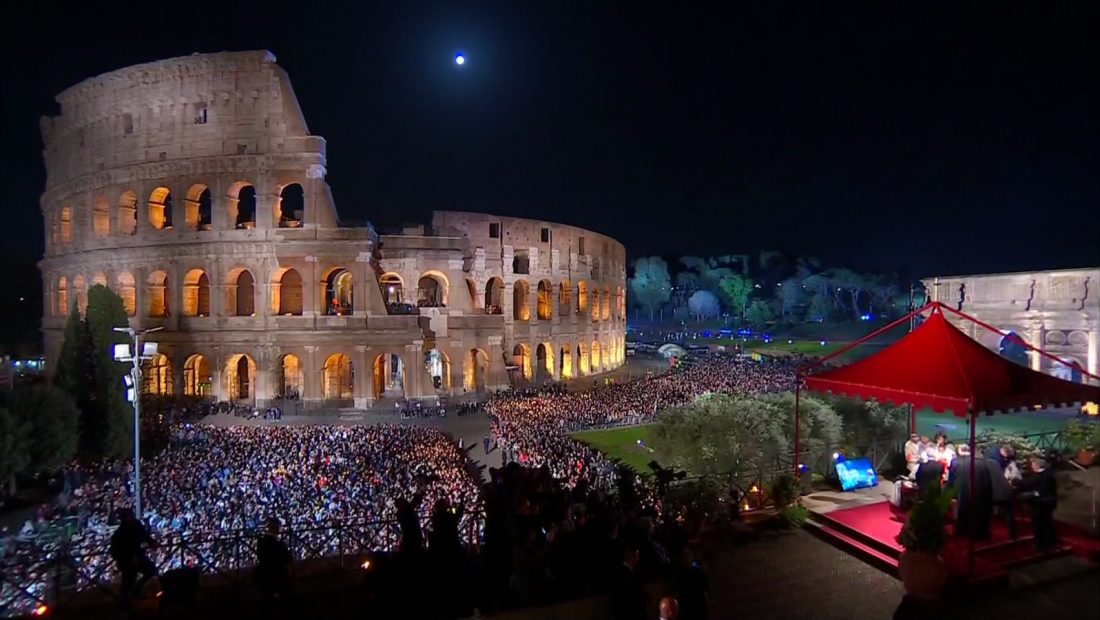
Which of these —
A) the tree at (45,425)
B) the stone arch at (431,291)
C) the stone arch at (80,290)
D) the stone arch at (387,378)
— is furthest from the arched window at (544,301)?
the tree at (45,425)

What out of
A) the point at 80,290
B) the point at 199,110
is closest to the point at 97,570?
the point at 199,110

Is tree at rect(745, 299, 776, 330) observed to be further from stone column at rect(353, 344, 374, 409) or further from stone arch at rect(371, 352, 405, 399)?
stone column at rect(353, 344, 374, 409)

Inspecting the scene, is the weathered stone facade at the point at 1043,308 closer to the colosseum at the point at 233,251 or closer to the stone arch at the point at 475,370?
the stone arch at the point at 475,370

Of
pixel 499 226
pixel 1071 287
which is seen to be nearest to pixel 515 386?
pixel 499 226

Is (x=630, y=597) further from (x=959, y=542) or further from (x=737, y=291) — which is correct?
(x=737, y=291)

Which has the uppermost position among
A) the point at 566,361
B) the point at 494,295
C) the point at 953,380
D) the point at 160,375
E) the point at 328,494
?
the point at 494,295

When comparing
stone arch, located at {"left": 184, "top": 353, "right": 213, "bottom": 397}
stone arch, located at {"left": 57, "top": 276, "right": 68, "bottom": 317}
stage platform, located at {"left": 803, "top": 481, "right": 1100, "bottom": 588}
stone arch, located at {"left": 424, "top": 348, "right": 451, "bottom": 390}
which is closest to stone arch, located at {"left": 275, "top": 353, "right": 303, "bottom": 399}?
stone arch, located at {"left": 184, "top": 353, "right": 213, "bottom": 397}
